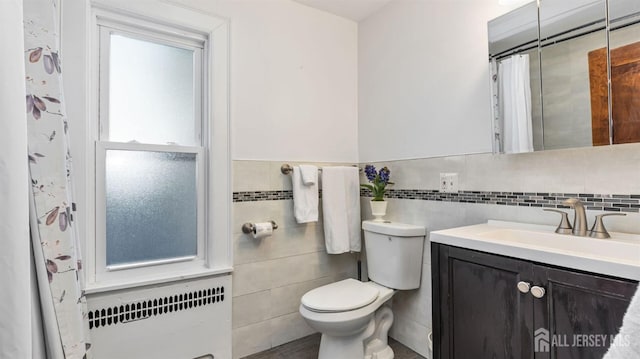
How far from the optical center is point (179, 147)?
1856 millimetres

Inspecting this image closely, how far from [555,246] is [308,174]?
1.34 m

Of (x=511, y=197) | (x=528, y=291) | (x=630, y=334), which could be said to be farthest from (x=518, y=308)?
(x=630, y=334)

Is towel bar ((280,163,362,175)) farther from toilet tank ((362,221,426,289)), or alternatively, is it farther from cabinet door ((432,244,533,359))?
cabinet door ((432,244,533,359))

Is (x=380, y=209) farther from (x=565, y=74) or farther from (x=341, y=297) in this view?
(x=565, y=74)

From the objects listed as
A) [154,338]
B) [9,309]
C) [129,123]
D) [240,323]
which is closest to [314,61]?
[129,123]

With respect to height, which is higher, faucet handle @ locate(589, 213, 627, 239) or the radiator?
faucet handle @ locate(589, 213, 627, 239)

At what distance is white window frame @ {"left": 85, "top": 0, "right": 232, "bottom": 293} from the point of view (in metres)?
1.64

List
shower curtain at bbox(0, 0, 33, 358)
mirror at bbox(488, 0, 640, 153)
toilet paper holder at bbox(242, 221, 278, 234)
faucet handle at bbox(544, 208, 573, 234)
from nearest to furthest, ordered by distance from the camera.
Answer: shower curtain at bbox(0, 0, 33, 358), mirror at bbox(488, 0, 640, 153), faucet handle at bbox(544, 208, 573, 234), toilet paper holder at bbox(242, 221, 278, 234)

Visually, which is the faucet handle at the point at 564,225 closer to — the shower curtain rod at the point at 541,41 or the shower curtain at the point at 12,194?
the shower curtain rod at the point at 541,41

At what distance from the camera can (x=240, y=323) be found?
6.46 ft

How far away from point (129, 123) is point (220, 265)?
943mm

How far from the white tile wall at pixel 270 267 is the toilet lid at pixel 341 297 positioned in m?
0.35

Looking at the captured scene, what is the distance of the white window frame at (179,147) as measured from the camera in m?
1.64

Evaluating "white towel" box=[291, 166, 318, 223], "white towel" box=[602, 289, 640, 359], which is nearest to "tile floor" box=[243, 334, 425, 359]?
"white towel" box=[291, 166, 318, 223]
